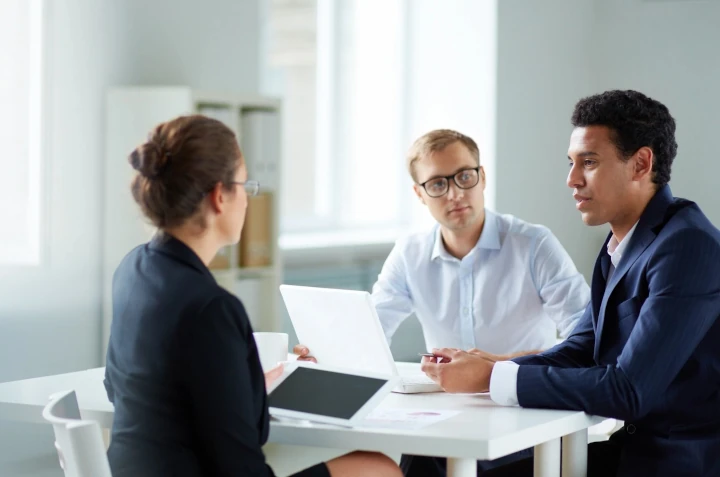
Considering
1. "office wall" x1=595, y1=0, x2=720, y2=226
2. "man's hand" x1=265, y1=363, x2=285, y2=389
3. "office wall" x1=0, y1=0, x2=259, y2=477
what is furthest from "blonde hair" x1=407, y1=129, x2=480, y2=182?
"office wall" x1=595, y1=0, x2=720, y2=226

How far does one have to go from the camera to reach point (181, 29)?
14.2 ft

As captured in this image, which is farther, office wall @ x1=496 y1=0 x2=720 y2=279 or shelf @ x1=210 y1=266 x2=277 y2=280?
office wall @ x1=496 y1=0 x2=720 y2=279

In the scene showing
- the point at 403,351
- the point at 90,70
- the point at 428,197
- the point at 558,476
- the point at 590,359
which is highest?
the point at 90,70

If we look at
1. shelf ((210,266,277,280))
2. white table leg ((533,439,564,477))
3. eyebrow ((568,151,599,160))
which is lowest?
white table leg ((533,439,564,477))

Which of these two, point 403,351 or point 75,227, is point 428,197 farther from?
point 403,351

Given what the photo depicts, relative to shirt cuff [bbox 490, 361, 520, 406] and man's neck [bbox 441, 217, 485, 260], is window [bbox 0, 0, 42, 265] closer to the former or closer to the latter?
man's neck [bbox 441, 217, 485, 260]

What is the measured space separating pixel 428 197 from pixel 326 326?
74cm

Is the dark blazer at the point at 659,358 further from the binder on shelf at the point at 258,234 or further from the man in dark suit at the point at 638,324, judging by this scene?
the binder on shelf at the point at 258,234

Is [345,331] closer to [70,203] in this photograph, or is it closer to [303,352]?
[303,352]

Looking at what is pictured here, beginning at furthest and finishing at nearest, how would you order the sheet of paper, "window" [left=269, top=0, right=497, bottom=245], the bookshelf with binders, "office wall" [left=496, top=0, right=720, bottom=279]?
1. "office wall" [left=496, top=0, right=720, bottom=279]
2. "window" [left=269, top=0, right=497, bottom=245]
3. the bookshelf with binders
4. the sheet of paper

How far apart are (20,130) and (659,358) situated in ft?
8.50

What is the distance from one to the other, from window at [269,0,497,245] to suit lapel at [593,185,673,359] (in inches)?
136

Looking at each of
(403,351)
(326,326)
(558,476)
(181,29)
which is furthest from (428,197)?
(403,351)

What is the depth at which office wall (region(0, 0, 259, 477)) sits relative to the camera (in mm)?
3697
